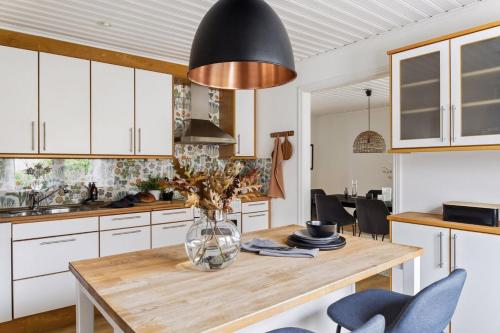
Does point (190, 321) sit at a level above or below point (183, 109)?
below

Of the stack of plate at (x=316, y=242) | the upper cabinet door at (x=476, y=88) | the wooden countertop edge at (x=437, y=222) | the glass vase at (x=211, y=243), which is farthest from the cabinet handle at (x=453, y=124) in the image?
the glass vase at (x=211, y=243)

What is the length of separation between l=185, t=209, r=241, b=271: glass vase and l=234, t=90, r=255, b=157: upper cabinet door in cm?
297

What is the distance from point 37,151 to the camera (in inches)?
120

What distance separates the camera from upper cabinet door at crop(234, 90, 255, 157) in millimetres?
4441

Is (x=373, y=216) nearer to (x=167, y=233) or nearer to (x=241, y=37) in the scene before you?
(x=167, y=233)

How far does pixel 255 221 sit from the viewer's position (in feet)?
14.1

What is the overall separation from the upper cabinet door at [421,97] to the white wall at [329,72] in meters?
0.42

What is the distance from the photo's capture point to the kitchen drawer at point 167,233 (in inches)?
135

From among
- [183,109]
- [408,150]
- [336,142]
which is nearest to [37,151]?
[183,109]

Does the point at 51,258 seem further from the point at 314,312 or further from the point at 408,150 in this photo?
the point at 408,150

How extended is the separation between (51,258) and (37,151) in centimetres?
96

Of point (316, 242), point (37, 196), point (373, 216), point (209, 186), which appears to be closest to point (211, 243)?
point (209, 186)

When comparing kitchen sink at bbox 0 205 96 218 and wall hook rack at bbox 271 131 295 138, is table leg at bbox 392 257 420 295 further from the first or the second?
kitchen sink at bbox 0 205 96 218

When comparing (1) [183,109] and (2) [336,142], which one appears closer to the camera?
(1) [183,109]
